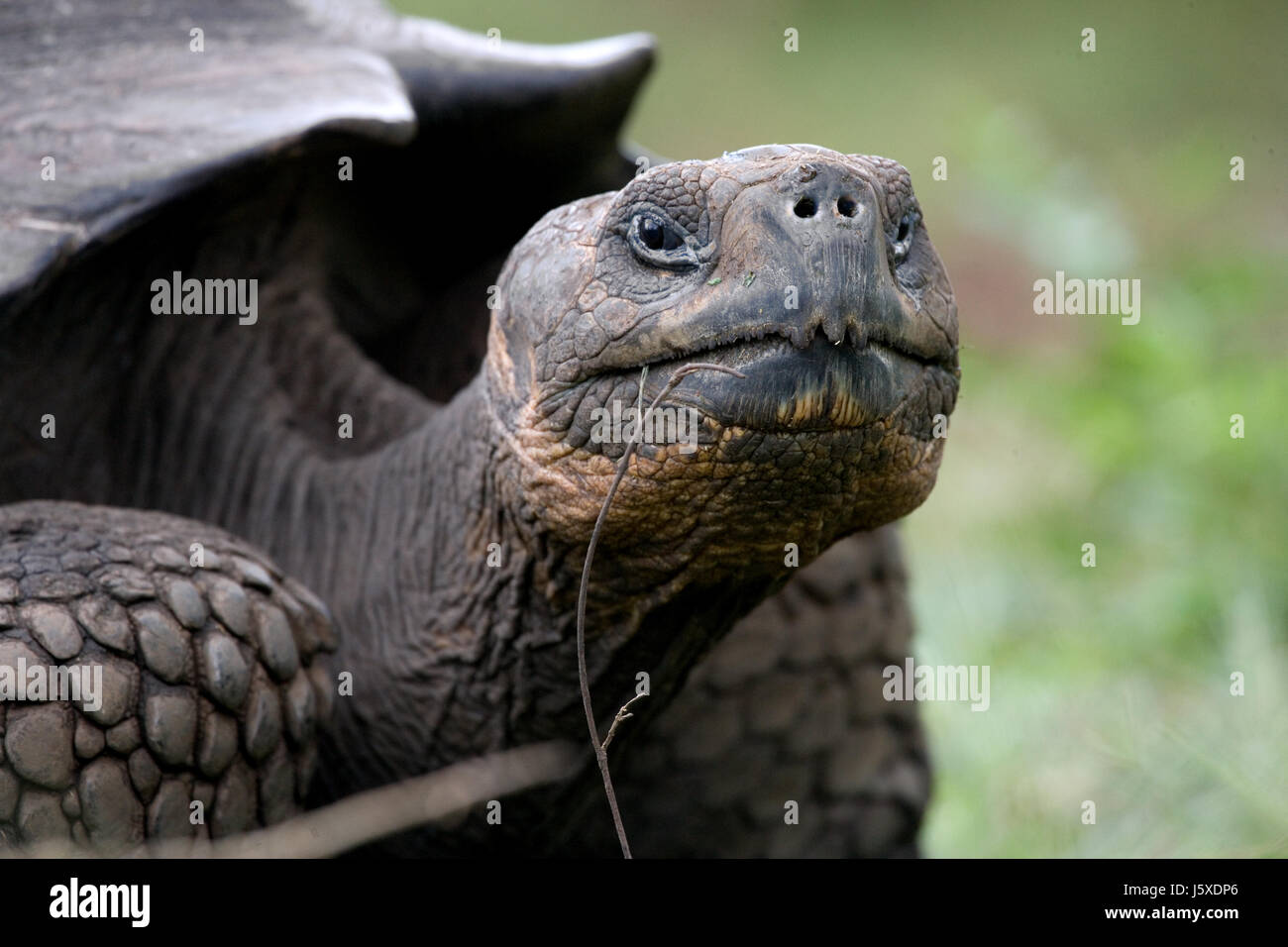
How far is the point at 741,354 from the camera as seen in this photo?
1849 millimetres

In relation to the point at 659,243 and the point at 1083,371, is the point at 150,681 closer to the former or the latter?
the point at 659,243

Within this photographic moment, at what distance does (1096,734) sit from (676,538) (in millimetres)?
1601

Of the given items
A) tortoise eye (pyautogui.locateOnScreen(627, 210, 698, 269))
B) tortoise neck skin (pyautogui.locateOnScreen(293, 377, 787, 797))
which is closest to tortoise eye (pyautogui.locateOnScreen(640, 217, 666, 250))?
tortoise eye (pyautogui.locateOnScreen(627, 210, 698, 269))

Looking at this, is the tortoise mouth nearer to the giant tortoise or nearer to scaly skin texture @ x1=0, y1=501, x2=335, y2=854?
the giant tortoise

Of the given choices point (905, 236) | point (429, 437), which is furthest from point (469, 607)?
point (905, 236)

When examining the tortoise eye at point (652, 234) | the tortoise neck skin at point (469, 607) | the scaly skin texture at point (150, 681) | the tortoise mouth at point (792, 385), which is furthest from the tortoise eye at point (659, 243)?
the scaly skin texture at point (150, 681)

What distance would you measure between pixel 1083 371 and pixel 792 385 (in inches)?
171

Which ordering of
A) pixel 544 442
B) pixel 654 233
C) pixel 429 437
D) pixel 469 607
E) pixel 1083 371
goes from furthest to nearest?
pixel 1083 371 → pixel 429 437 → pixel 469 607 → pixel 544 442 → pixel 654 233

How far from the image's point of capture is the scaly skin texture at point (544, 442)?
1.86 m

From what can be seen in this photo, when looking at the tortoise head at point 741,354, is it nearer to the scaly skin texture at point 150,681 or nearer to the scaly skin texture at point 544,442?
the scaly skin texture at point 544,442

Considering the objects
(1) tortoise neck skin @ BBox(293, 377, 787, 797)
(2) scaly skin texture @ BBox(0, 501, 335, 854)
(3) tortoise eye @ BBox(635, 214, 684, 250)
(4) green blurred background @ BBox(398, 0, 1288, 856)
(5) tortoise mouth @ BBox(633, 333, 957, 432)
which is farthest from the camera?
(4) green blurred background @ BBox(398, 0, 1288, 856)

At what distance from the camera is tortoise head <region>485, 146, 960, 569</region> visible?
1836 mm

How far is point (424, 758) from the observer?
2553 mm
